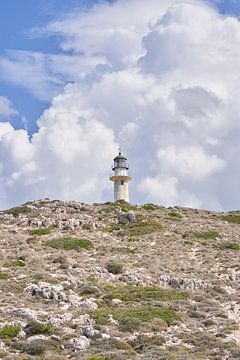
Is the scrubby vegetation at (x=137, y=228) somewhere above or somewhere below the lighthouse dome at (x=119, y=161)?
below

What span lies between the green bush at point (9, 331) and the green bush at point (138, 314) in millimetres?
3312

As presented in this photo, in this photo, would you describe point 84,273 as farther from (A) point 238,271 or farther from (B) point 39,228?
(B) point 39,228

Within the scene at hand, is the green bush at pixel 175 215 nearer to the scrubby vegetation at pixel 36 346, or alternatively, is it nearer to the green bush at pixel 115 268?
the green bush at pixel 115 268

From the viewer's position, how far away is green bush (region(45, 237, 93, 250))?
145 ft

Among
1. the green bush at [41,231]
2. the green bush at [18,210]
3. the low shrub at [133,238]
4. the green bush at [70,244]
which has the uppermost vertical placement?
the green bush at [18,210]

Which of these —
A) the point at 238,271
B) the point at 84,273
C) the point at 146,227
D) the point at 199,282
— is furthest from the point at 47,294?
the point at 146,227

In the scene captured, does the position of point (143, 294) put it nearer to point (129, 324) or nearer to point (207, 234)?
point (129, 324)

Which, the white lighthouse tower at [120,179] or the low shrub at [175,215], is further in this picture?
the white lighthouse tower at [120,179]

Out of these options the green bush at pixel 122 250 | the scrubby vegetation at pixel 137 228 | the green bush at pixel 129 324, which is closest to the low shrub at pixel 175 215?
the scrubby vegetation at pixel 137 228

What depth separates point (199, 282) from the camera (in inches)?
1391

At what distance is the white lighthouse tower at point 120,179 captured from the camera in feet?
251

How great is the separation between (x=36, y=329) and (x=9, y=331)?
3.26ft

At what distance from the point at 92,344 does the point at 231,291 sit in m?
12.5

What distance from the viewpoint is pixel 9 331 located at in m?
24.0
